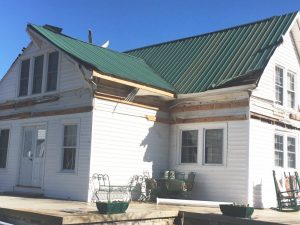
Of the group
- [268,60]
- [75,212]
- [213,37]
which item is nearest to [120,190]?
[75,212]

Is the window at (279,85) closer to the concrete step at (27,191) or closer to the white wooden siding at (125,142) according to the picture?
the white wooden siding at (125,142)

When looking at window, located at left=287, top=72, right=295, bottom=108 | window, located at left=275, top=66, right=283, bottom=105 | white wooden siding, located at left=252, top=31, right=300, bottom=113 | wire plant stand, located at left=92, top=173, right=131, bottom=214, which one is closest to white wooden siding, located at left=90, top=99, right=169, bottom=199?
wire plant stand, located at left=92, top=173, right=131, bottom=214

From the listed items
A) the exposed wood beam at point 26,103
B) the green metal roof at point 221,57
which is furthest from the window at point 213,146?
the exposed wood beam at point 26,103

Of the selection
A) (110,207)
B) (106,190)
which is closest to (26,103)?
(106,190)

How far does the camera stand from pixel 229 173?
14219mm

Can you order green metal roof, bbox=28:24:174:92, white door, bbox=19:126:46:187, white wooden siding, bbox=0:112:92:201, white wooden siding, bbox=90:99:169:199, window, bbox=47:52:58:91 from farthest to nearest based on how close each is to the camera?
window, bbox=47:52:58:91, white door, bbox=19:126:46:187, green metal roof, bbox=28:24:174:92, white wooden siding, bbox=90:99:169:199, white wooden siding, bbox=0:112:92:201

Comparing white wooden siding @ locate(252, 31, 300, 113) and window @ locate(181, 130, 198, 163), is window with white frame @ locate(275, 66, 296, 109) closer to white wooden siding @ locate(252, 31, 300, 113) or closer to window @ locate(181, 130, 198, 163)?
white wooden siding @ locate(252, 31, 300, 113)

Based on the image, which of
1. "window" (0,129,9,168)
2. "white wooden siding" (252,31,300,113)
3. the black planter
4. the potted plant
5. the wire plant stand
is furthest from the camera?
"window" (0,129,9,168)

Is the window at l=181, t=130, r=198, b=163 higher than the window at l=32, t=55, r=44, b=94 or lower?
lower

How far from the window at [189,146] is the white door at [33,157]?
489 centimetres

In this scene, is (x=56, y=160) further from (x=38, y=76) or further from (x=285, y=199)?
(x=285, y=199)

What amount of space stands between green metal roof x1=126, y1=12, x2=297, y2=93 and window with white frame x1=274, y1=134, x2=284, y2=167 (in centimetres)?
274

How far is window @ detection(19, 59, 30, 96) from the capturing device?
16.8 m

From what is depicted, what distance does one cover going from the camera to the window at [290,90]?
16.2 meters
